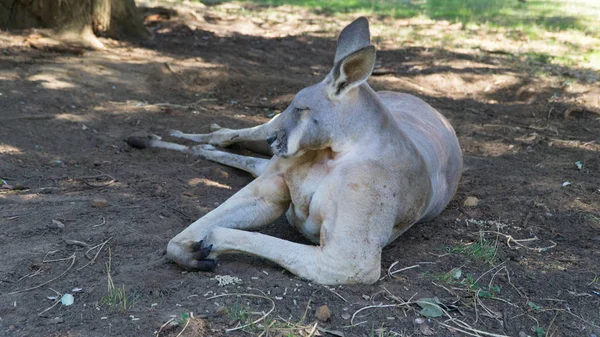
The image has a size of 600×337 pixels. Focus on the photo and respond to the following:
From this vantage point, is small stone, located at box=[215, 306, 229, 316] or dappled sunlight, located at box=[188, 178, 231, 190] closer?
small stone, located at box=[215, 306, 229, 316]

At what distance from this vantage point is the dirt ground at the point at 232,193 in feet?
10.5

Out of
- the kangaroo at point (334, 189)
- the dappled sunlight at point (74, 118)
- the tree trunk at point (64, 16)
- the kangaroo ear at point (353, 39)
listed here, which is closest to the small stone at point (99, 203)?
the kangaroo at point (334, 189)

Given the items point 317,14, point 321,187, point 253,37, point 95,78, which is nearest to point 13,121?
point 95,78

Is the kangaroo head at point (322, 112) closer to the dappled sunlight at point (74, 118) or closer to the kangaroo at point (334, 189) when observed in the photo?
the kangaroo at point (334, 189)

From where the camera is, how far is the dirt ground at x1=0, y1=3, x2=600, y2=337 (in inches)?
126

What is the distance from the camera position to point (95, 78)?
726cm

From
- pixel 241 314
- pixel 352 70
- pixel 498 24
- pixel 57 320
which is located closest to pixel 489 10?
pixel 498 24

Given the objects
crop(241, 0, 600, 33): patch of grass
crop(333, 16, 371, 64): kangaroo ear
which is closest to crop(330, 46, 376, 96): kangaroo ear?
crop(333, 16, 371, 64): kangaroo ear

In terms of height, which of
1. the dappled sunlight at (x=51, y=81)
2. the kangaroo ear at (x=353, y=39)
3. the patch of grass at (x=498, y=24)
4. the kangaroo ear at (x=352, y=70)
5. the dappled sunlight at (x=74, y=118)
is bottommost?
the dappled sunlight at (x=74, y=118)

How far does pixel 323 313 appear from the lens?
10.3ft

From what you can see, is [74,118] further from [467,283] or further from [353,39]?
[467,283]

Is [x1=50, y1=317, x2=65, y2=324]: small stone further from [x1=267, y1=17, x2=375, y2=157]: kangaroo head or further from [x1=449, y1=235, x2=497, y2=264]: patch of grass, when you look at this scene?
[x1=449, y1=235, x2=497, y2=264]: patch of grass

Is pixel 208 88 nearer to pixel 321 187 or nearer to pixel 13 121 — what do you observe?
pixel 13 121

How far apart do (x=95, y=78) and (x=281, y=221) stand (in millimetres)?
3578
